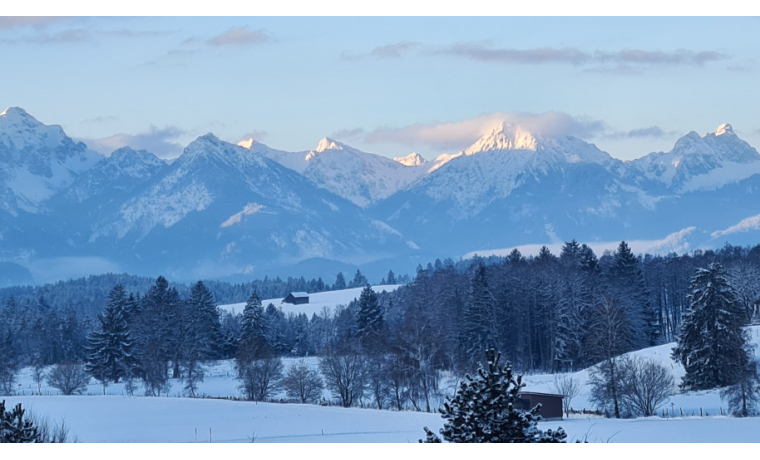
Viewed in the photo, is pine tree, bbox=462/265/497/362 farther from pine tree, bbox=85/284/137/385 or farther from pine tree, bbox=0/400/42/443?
pine tree, bbox=0/400/42/443

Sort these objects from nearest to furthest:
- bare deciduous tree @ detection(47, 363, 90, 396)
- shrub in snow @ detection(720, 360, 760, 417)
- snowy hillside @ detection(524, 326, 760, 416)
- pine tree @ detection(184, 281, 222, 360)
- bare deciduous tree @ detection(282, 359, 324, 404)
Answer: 1. shrub in snow @ detection(720, 360, 760, 417)
2. snowy hillside @ detection(524, 326, 760, 416)
3. bare deciduous tree @ detection(282, 359, 324, 404)
4. bare deciduous tree @ detection(47, 363, 90, 396)
5. pine tree @ detection(184, 281, 222, 360)

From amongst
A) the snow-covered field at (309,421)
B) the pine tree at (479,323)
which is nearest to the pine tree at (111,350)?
the snow-covered field at (309,421)

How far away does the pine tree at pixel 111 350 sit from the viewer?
389 ft

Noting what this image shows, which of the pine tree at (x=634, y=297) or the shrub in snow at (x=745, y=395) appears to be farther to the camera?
the pine tree at (x=634, y=297)

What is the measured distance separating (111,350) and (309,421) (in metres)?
50.5

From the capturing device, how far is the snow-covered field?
62000 millimetres

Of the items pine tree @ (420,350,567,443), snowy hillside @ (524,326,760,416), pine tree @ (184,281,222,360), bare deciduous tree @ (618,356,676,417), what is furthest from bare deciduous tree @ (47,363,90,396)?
pine tree @ (420,350,567,443)

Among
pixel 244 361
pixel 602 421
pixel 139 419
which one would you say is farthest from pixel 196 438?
pixel 244 361

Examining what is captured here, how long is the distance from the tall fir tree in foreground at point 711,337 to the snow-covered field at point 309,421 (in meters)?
1.78

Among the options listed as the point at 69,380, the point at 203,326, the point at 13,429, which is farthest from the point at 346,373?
the point at 13,429

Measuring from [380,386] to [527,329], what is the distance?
80.0 feet

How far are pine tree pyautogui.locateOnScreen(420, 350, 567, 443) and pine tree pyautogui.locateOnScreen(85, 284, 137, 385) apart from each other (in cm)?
8775

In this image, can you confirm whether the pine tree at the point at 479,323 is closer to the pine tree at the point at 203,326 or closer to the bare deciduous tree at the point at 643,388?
the bare deciduous tree at the point at 643,388

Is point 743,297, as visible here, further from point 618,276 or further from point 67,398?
point 67,398
